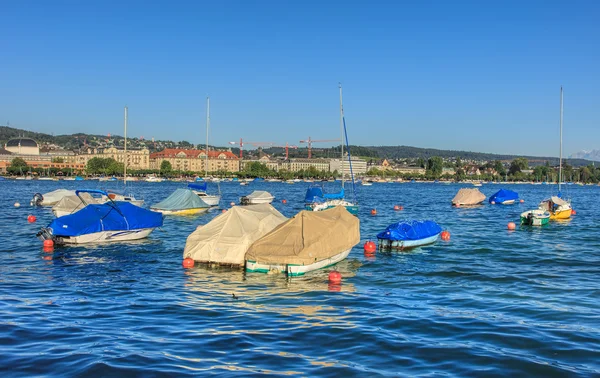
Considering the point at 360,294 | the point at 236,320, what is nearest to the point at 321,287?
the point at 360,294

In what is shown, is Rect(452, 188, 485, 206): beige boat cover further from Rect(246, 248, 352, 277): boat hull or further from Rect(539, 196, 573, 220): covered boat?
Rect(246, 248, 352, 277): boat hull

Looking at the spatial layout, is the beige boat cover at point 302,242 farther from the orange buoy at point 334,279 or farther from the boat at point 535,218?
the boat at point 535,218

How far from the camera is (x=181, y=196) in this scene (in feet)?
209

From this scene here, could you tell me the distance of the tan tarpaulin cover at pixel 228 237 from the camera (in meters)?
27.8

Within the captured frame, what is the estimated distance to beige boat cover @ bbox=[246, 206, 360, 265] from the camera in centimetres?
2616

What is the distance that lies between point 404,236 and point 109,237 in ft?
62.1

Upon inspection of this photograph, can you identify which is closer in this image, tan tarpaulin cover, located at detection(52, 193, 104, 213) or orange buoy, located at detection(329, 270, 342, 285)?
orange buoy, located at detection(329, 270, 342, 285)

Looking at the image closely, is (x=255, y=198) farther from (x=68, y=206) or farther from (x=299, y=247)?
(x=299, y=247)

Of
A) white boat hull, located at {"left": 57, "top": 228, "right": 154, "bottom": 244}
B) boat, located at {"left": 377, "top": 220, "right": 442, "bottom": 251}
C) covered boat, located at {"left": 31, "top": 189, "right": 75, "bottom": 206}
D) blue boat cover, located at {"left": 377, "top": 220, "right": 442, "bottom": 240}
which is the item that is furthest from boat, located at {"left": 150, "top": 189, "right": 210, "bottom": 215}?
boat, located at {"left": 377, "top": 220, "right": 442, "bottom": 251}

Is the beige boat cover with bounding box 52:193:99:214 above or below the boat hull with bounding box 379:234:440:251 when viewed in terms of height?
above

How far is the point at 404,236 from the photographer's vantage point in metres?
35.9

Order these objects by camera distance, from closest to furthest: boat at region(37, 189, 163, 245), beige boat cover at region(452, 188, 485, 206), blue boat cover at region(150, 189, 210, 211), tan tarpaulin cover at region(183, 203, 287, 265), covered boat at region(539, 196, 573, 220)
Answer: tan tarpaulin cover at region(183, 203, 287, 265) < boat at region(37, 189, 163, 245) < covered boat at region(539, 196, 573, 220) < blue boat cover at region(150, 189, 210, 211) < beige boat cover at region(452, 188, 485, 206)

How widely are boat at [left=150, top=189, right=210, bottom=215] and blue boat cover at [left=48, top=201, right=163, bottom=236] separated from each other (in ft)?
74.6

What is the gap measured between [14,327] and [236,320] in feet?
22.2
